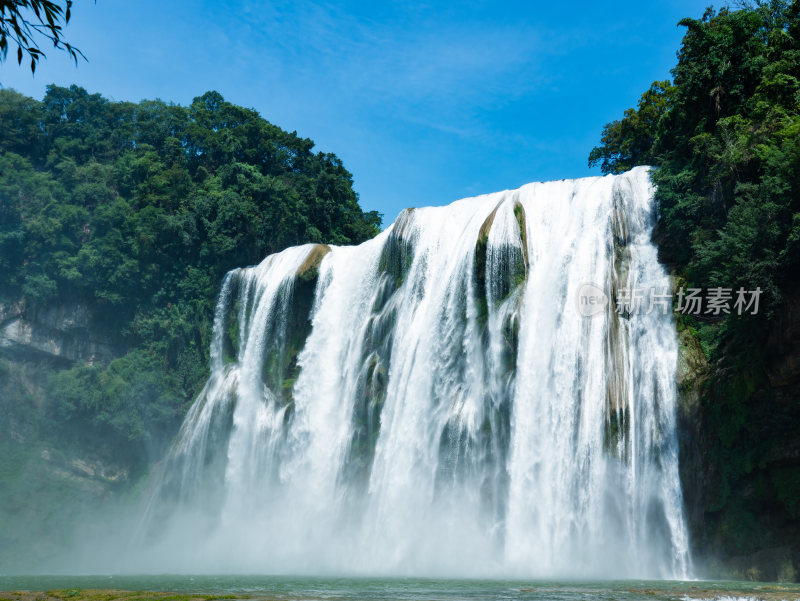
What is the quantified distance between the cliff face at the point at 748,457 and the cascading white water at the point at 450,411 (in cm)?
58

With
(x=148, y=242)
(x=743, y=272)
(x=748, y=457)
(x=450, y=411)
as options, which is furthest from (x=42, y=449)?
(x=743, y=272)

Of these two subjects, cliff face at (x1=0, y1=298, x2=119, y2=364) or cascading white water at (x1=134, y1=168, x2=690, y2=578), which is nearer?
cascading white water at (x1=134, y1=168, x2=690, y2=578)

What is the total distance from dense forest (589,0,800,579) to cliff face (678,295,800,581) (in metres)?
0.02

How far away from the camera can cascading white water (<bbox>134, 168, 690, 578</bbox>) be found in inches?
743

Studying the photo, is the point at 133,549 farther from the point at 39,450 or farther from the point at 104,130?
the point at 104,130

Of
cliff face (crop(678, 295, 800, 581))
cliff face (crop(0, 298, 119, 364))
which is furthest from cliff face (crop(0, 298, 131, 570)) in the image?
cliff face (crop(678, 295, 800, 581))

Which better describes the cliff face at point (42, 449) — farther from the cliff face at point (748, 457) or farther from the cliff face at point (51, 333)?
the cliff face at point (748, 457)

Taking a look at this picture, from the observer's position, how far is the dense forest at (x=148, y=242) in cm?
3797

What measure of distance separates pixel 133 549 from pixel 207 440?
5908mm

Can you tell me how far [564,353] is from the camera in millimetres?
20719

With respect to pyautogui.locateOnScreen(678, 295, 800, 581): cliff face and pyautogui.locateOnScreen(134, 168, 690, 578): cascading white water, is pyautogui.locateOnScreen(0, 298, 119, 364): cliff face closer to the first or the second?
pyautogui.locateOnScreen(134, 168, 690, 578): cascading white water

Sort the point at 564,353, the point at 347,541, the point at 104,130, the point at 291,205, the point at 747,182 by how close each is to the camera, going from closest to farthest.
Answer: the point at 747,182 < the point at 564,353 < the point at 347,541 < the point at 291,205 < the point at 104,130

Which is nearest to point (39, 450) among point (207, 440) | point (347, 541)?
point (207, 440)

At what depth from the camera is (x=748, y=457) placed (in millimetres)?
17203
